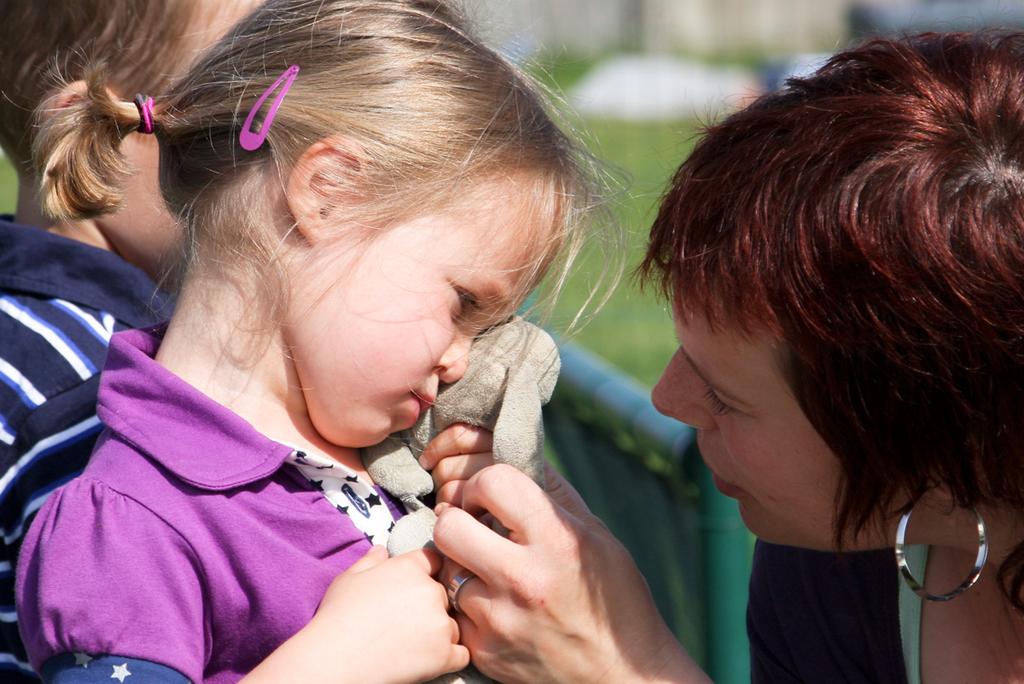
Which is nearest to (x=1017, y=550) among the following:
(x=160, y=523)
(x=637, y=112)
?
(x=160, y=523)

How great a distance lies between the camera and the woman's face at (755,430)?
1754 millimetres

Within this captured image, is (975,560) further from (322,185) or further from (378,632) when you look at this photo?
(322,185)

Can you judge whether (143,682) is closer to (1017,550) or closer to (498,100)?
(498,100)

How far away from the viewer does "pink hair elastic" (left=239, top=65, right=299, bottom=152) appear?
5.88 ft

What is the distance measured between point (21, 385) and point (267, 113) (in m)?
0.58

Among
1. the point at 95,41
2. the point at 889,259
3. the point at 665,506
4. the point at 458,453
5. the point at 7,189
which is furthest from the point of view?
the point at 7,189

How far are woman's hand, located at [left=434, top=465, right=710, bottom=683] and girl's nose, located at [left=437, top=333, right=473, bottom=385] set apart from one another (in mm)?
155

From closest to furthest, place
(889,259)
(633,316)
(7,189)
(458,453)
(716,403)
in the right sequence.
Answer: (889,259), (716,403), (458,453), (633,316), (7,189)

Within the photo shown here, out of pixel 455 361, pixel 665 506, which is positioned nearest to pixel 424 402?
pixel 455 361

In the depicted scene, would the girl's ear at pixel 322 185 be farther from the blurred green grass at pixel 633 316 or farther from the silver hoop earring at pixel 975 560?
the blurred green grass at pixel 633 316

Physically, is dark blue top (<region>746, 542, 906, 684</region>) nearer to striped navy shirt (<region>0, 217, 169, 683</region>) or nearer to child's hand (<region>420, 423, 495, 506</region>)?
child's hand (<region>420, 423, 495, 506</region>)

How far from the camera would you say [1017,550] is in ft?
5.68

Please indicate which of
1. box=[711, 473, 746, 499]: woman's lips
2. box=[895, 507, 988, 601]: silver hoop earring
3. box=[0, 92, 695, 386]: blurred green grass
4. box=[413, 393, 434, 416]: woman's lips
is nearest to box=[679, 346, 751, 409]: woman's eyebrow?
box=[711, 473, 746, 499]: woman's lips

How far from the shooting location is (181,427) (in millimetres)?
1751
